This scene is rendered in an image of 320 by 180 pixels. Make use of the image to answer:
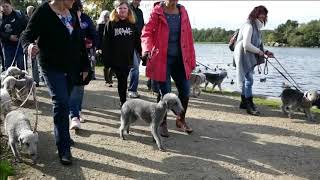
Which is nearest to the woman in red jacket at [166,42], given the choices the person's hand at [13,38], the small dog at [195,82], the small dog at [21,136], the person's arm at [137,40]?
the person's arm at [137,40]

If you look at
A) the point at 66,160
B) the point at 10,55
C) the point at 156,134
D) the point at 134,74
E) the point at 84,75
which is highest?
the point at 10,55

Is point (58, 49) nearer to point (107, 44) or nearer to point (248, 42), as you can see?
point (107, 44)

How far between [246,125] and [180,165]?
2795 mm

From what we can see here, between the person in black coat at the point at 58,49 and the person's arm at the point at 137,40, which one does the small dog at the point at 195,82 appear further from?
the person in black coat at the point at 58,49

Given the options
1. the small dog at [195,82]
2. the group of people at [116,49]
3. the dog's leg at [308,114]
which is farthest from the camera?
the small dog at [195,82]

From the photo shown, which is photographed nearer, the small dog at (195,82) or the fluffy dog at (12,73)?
the fluffy dog at (12,73)

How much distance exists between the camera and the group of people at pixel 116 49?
5.39 m

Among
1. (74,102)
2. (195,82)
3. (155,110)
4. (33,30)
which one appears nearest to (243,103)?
(195,82)

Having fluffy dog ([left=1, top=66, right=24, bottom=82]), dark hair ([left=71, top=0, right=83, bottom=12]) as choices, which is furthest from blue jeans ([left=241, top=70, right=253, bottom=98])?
fluffy dog ([left=1, top=66, right=24, bottom=82])

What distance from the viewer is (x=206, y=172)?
5617mm

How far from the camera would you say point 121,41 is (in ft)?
24.9

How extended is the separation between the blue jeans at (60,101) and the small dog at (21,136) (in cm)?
31

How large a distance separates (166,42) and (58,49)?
2044mm

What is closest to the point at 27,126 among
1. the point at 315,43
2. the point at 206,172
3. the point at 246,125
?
the point at 206,172
